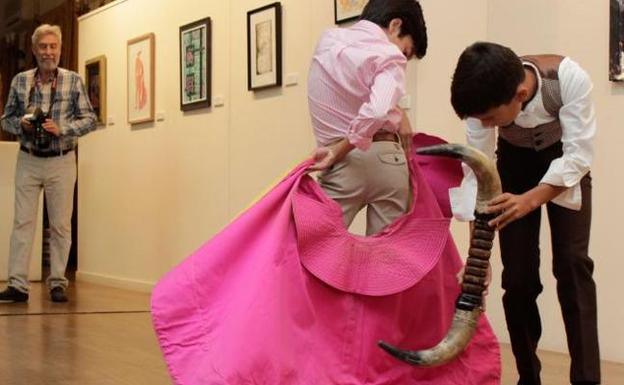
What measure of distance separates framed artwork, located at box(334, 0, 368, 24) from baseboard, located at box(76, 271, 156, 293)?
2705mm

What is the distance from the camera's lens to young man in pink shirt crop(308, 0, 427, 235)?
263 cm

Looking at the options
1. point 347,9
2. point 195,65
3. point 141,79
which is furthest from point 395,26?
point 141,79

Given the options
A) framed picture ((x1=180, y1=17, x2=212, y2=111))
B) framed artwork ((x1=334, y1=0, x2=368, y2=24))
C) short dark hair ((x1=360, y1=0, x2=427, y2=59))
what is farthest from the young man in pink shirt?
framed picture ((x1=180, y1=17, x2=212, y2=111))

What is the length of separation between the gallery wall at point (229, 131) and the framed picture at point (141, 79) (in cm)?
7

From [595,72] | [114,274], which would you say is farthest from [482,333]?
[114,274]

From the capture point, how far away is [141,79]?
7.34 meters

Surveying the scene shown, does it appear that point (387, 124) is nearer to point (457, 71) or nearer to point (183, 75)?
point (457, 71)

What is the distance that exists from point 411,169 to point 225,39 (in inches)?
147

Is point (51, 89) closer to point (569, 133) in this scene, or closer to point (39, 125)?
point (39, 125)

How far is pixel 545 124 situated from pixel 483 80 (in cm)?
41

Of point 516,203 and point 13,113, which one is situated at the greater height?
point 13,113

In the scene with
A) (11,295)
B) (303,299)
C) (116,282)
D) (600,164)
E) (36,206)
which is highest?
(600,164)

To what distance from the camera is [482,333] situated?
2.88 metres

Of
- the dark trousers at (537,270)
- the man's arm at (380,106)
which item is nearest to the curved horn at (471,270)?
the man's arm at (380,106)
